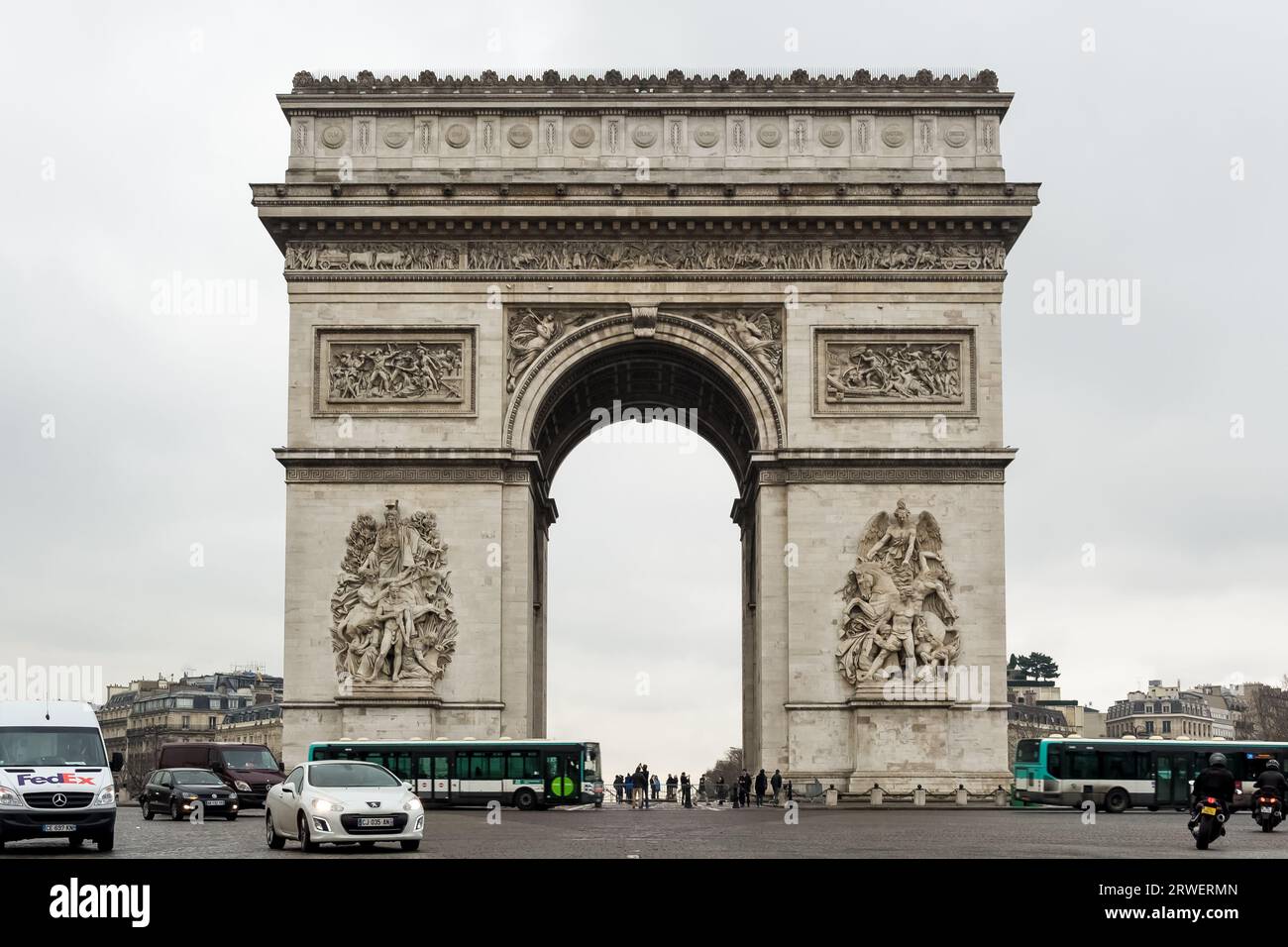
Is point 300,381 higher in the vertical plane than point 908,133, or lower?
lower

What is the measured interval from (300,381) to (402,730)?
8.97m

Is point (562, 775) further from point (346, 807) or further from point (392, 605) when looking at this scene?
point (346, 807)

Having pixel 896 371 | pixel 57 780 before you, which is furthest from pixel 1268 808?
pixel 57 780

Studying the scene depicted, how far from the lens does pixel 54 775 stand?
928 inches

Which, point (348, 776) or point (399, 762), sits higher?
point (348, 776)

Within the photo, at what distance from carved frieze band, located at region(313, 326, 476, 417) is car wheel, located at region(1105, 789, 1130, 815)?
19.9m

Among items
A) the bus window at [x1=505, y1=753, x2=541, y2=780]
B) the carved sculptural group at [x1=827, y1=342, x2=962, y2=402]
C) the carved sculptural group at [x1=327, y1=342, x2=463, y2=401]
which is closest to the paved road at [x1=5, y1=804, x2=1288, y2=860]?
the bus window at [x1=505, y1=753, x2=541, y2=780]

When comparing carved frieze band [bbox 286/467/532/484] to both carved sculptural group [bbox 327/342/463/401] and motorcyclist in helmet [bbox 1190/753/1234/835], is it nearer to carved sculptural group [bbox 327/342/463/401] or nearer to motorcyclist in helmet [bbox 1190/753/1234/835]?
carved sculptural group [bbox 327/342/463/401]

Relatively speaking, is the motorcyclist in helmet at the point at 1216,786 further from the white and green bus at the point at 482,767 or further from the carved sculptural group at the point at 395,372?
the carved sculptural group at the point at 395,372

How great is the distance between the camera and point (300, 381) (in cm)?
4488

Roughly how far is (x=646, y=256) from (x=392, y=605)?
10702mm

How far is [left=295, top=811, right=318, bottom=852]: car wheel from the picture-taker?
23.7m
